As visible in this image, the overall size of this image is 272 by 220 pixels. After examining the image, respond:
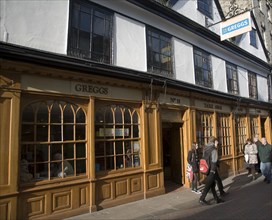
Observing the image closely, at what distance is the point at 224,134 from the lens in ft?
43.9

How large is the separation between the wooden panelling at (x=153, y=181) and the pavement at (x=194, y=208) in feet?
1.24

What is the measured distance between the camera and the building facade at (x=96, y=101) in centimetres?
614

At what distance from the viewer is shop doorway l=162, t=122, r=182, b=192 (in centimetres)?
1091

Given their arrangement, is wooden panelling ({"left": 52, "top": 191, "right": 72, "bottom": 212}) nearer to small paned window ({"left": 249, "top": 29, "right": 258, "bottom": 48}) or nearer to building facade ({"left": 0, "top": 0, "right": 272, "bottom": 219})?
building facade ({"left": 0, "top": 0, "right": 272, "bottom": 219})

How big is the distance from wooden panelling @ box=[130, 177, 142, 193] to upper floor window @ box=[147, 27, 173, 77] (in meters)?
3.75

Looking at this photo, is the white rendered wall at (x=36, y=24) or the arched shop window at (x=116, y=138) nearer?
the white rendered wall at (x=36, y=24)

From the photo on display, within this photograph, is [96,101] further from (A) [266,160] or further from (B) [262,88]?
(B) [262,88]

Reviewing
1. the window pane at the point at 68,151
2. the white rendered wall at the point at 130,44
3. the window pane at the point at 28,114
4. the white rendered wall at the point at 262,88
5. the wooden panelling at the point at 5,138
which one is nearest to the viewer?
the wooden panelling at the point at 5,138

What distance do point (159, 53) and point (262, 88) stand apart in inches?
443

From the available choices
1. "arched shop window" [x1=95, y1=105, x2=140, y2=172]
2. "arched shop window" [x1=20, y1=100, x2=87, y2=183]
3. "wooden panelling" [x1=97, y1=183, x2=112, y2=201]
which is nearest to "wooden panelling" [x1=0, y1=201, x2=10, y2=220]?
"arched shop window" [x1=20, y1=100, x2=87, y2=183]

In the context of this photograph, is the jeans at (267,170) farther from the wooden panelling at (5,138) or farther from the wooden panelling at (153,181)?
the wooden panelling at (5,138)

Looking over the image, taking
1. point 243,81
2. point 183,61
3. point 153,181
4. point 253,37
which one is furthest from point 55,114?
point 253,37

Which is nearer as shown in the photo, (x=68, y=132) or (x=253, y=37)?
(x=68, y=132)

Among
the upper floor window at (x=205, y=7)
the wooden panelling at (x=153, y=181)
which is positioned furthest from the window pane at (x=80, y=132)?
the upper floor window at (x=205, y=7)
